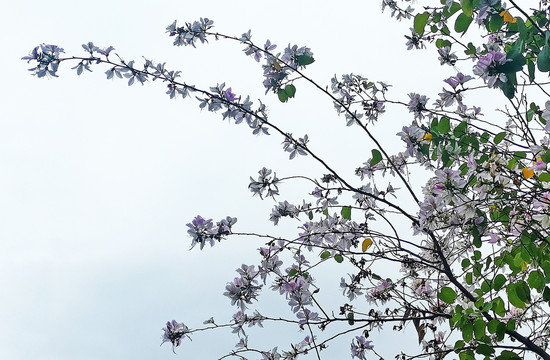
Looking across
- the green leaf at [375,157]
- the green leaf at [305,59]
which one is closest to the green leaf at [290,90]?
the green leaf at [305,59]

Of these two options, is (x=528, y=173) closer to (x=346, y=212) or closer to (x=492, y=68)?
(x=492, y=68)

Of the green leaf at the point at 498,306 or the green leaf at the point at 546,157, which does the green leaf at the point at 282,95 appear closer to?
the green leaf at the point at 546,157

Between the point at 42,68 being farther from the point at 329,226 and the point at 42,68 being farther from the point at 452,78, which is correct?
the point at 452,78

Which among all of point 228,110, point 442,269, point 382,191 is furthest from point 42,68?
point 442,269

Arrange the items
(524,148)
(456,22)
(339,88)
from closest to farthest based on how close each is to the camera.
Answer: (456,22)
(524,148)
(339,88)

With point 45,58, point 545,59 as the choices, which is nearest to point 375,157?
point 545,59

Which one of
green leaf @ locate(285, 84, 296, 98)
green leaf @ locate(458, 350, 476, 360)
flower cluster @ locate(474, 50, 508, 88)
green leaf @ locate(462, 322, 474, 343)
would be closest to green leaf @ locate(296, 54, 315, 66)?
green leaf @ locate(285, 84, 296, 98)

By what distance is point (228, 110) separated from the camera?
3262mm

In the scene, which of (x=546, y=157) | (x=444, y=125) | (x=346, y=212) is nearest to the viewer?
(x=546, y=157)

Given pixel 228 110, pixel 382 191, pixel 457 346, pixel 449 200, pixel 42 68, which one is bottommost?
pixel 457 346

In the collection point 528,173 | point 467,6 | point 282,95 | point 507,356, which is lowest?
point 507,356

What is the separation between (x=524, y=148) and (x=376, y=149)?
0.75 meters

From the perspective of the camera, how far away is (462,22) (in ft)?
7.84

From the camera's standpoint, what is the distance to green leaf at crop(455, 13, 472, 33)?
2.38 metres
